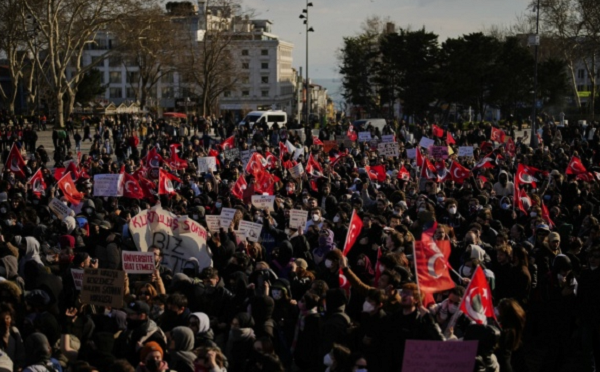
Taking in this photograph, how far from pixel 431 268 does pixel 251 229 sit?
3501 mm

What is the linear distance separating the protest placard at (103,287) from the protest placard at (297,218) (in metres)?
4.53

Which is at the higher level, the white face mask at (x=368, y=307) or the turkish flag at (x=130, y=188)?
the turkish flag at (x=130, y=188)

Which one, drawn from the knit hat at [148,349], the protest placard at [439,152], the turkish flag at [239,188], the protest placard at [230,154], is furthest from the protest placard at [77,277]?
the protest placard at [230,154]

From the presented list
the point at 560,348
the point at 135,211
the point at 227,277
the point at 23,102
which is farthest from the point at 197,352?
the point at 23,102

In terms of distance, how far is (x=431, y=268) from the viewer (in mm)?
8766

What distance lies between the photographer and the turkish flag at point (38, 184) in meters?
16.9

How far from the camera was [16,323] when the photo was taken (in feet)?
27.9

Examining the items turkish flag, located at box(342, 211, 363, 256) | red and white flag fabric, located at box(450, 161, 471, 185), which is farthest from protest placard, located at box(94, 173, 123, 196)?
red and white flag fabric, located at box(450, 161, 471, 185)

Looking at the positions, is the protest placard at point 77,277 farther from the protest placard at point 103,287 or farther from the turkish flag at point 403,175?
the turkish flag at point 403,175

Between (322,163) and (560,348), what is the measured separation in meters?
14.0

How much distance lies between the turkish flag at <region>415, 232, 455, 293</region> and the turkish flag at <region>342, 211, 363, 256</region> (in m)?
2.31

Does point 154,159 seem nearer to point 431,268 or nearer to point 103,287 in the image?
point 103,287

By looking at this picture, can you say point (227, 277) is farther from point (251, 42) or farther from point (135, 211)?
point (251, 42)

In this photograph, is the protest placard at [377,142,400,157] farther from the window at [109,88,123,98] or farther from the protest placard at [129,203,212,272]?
the window at [109,88,123,98]
